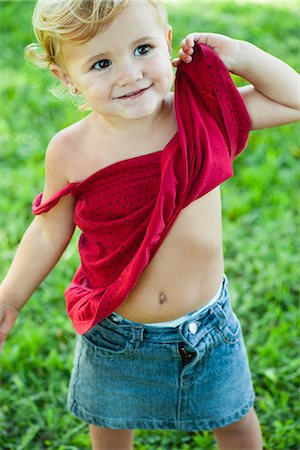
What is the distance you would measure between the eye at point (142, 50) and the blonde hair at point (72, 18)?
7cm

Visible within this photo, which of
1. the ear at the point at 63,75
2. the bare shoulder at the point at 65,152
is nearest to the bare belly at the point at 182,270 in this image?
the bare shoulder at the point at 65,152

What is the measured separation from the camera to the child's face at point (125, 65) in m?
1.66

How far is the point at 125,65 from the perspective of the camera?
5.47ft

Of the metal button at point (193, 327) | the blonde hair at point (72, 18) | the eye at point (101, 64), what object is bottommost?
the metal button at point (193, 327)

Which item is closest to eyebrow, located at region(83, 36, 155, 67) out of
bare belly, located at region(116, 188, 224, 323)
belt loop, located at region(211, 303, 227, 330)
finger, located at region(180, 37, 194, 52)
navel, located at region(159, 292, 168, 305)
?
finger, located at region(180, 37, 194, 52)

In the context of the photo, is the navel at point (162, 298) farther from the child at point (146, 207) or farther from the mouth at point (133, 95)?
the mouth at point (133, 95)

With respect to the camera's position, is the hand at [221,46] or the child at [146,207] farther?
the hand at [221,46]

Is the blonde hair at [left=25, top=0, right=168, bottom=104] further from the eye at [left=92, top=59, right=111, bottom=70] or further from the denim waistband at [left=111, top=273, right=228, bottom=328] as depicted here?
the denim waistband at [left=111, top=273, right=228, bottom=328]

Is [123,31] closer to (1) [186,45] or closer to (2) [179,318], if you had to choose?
(1) [186,45]

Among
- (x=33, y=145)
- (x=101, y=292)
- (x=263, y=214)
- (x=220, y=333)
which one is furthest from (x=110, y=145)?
(x=33, y=145)

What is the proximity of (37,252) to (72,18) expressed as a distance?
→ 640 mm

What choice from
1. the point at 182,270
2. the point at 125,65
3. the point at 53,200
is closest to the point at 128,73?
the point at 125,65

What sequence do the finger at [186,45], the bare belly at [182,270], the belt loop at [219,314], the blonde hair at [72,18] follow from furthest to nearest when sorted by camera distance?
the belt loop at [219,314] → the bare belly at [182,270] → the finger at [186,45] → the blonde hair at [72,18]

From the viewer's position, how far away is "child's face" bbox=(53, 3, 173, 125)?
1658 millimetres
